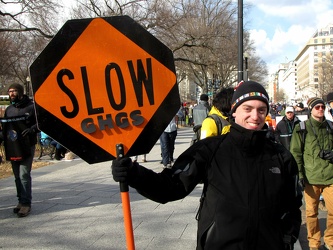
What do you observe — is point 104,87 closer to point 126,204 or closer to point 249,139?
point 126,204

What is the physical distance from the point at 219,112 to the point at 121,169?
2667 millimetres

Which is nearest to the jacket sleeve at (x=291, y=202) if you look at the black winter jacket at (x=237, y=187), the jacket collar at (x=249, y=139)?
the black winter jacket at (x=237, y=187)

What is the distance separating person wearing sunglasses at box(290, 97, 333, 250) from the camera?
4152mm

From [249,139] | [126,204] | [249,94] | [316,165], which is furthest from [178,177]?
[316,165]

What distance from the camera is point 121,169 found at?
178cm

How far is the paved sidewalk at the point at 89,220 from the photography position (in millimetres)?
4164

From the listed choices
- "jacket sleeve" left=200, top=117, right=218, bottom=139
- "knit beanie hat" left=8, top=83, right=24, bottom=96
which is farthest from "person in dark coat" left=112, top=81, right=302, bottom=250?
"knit beanie hat" left=8, top=83, right=24, bottom=96

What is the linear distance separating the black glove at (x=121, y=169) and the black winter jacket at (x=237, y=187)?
1.3 inches

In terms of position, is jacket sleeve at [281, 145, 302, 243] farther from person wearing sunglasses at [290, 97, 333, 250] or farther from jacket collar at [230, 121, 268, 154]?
person wearing sunglasses at [290, 97, 333, 250]

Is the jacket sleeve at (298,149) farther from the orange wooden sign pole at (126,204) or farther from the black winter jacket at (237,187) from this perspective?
the orange wooden sign pole at (126,204)

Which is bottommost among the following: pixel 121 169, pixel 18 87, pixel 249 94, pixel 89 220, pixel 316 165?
pixel 89 220

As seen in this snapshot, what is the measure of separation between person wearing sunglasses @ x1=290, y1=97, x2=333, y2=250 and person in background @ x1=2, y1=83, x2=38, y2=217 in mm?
3756

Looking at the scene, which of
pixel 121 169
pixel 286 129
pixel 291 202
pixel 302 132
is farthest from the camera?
pixel 286 129

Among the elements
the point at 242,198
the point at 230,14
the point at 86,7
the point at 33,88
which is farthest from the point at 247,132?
the point at 230,14
